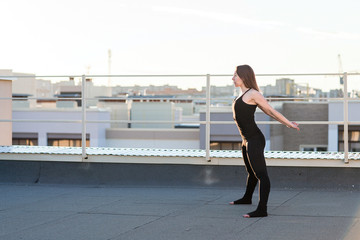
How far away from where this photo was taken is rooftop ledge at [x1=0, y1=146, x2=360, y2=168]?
7.63 meters

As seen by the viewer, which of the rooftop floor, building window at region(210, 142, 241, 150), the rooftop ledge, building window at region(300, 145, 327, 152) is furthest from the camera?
building window at region(300, 145, 327, 152)

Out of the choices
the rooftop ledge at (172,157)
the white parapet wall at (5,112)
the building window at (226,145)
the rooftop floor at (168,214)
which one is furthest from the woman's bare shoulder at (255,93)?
the building window at (226,145)

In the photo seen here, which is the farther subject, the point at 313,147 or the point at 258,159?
the point at 313,147

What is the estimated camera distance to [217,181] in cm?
792

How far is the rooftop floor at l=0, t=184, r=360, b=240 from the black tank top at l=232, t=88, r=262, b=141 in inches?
30.1

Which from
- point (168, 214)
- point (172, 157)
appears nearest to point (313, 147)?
point (172, 157)

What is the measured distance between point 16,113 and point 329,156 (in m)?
38.7

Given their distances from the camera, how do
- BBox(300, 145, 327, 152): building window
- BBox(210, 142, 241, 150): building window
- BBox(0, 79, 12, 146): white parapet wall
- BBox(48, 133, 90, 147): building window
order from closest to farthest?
1. BBox(0, 79, 12, 146): white parapet wall
2. BBox(210, 142, 241, 150): building window
3. BBox(300, 145, 327, 152): building window
4. BBox(48, 133, 90, 147): building window

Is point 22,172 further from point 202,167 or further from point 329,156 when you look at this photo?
point 329,156

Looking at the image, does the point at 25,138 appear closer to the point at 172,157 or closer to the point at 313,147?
the point at 313,147

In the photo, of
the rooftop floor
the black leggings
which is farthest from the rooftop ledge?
the black leggings

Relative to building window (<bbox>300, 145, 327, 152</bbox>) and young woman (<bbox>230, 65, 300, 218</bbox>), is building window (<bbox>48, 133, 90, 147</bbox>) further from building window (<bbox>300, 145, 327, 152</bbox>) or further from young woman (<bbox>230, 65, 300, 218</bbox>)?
young woman (<bbox>230, 65, 300, 218</bbox>)

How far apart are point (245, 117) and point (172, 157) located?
2164 millimetres

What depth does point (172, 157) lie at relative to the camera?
7980mm
